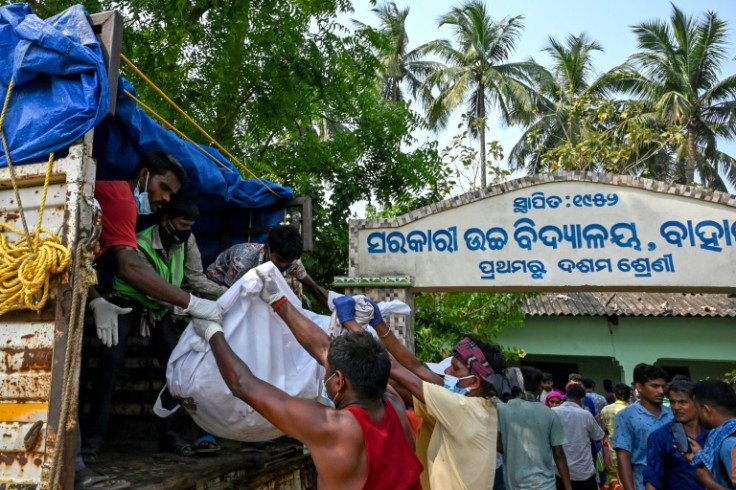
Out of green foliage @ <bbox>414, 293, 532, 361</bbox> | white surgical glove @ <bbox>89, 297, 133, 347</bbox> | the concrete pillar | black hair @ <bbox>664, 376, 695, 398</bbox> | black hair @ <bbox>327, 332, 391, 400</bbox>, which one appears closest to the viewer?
black hair @ <bbox>327, 332, 391, 400</bbox>

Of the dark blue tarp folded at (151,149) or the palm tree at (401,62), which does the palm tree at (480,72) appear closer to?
the palm tree at (401,62)

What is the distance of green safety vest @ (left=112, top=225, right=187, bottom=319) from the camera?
2.95m

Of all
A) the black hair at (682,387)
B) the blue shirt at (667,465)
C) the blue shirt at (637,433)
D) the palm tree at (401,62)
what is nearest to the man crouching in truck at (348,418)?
the blue shirt at (667,465)

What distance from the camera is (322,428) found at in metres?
2.04

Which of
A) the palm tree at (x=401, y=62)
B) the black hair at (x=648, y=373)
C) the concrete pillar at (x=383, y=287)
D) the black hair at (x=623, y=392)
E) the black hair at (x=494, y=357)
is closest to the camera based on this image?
the black hair at (x=494, y=357)

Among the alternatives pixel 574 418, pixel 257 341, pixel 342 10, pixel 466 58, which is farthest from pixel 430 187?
pixel 466 58

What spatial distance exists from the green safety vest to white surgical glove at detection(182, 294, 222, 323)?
342mm

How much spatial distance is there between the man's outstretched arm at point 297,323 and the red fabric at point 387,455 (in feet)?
1.71

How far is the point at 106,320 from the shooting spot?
253cm

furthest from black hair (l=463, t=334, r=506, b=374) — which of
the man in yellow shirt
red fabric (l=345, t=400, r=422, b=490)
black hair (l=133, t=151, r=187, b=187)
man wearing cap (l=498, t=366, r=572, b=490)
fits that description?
the man in yellow shirt

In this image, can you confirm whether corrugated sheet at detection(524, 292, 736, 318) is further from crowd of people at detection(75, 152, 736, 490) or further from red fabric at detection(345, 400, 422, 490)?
red fabric at detection(345, 400, 422, 490)

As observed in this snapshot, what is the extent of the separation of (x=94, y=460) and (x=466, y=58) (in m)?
21.1

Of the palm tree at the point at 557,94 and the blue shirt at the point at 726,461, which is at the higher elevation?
A: the palm tree at the point at 557,94

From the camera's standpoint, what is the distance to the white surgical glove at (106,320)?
8.27 ft
